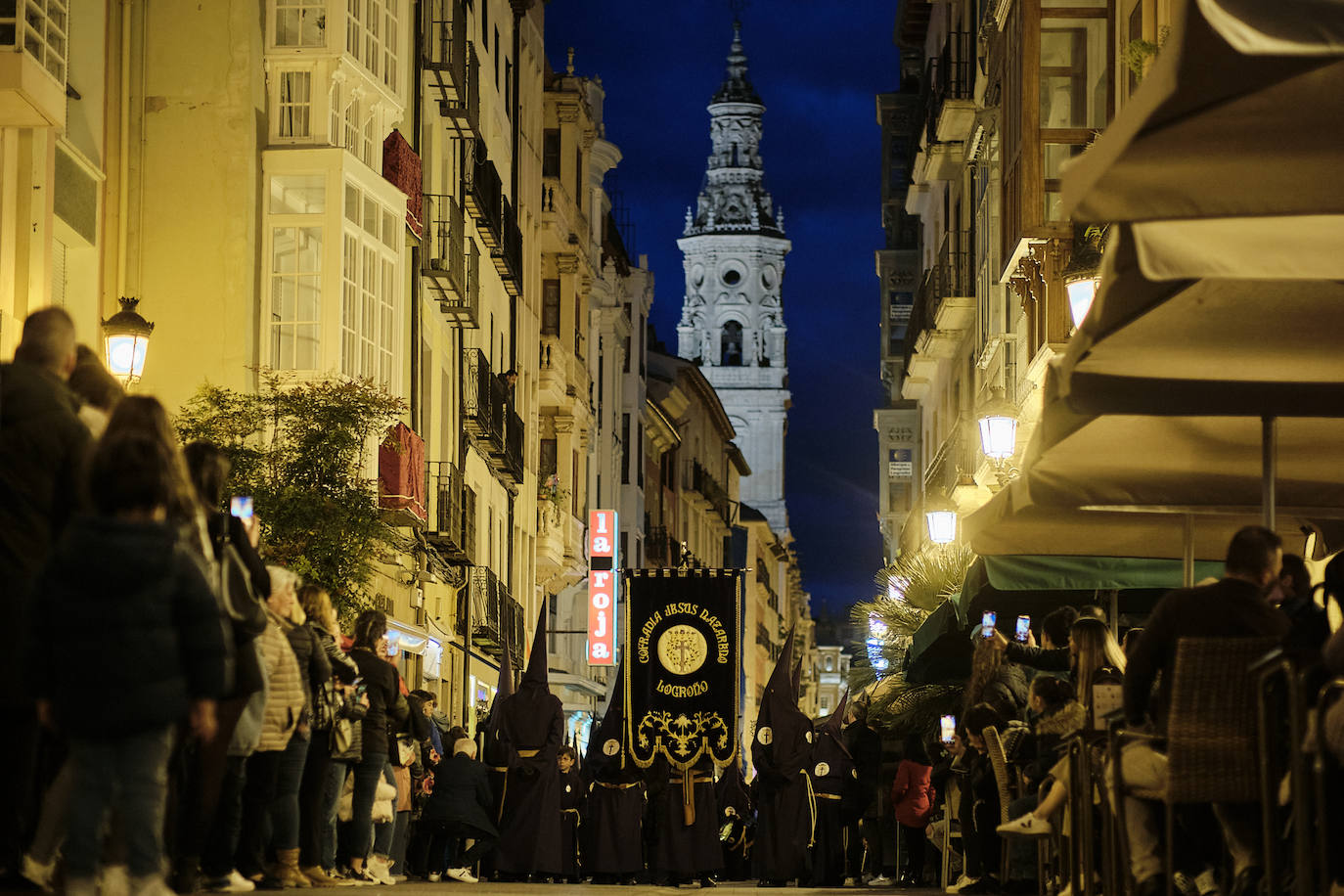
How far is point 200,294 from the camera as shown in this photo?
23500mm

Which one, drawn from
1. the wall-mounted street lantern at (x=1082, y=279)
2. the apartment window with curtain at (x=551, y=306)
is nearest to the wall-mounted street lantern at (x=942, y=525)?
the wall-mounted street lantern at (x=1082, y=279)

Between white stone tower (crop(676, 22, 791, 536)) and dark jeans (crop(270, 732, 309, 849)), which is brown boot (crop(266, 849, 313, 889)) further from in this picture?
white stone tower (crop(676, 22, 791, 536))

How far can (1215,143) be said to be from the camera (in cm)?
766

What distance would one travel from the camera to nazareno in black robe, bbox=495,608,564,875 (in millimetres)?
21375

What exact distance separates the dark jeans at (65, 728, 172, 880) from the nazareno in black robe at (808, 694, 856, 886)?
1586 centimetres

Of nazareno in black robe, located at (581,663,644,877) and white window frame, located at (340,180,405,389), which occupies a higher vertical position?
white window frame, located at (340,180,405,389)

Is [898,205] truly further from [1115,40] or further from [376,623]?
[376,623]

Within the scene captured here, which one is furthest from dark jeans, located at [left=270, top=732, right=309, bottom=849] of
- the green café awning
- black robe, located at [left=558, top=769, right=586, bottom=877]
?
black robe, located at [left=558, top=769, right=586, bottom=877]

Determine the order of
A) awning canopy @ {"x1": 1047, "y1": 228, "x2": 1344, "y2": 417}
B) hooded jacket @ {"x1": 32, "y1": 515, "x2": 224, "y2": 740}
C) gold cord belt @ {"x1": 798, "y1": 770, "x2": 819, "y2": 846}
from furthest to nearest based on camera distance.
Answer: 1. gold cord belt @ {"x1": 798, "y1": 770, "x2": 819, "y2": 846}
2. awning canopy @ {"x1": 1047, "y1": 228, "x2": 1344, "y2": 417}
3. hooded jacket @ {"x1": 32, "y1": 515, "x2": 224, "y2": 740}

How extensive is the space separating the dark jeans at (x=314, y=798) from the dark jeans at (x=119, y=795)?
5931 mm

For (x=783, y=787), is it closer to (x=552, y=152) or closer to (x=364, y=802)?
(x=364, y=802)

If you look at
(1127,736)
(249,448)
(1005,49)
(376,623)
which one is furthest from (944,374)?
(1127,736)

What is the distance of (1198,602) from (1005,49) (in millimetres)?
20592

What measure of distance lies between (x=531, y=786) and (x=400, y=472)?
6958 millimetres
